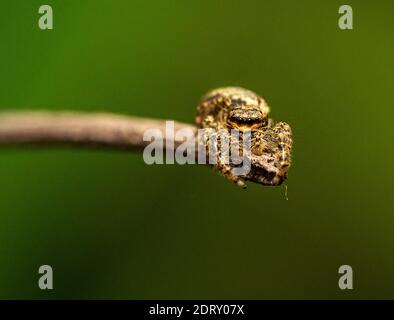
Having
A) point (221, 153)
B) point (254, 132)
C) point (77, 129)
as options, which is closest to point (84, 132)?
point (77, 129)

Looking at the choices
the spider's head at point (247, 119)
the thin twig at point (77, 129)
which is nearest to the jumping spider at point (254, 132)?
the spider's head at point (247, 119)

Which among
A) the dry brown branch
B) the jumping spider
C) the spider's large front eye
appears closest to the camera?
the dry brown branch

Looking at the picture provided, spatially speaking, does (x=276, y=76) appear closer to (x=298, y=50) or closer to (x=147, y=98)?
(x=298, y=50)

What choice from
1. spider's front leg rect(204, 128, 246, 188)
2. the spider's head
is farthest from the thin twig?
the spider's head

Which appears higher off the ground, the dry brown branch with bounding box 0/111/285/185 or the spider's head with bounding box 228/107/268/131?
the spider's head with bounding box 228/107/268/131

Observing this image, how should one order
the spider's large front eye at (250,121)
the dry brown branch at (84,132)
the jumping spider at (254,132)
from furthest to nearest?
the spider's large front eye at (250,121)
the jumping spider at (254,132)
the dry brown branch at (84,132)

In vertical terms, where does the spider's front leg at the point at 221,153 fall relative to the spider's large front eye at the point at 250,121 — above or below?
below

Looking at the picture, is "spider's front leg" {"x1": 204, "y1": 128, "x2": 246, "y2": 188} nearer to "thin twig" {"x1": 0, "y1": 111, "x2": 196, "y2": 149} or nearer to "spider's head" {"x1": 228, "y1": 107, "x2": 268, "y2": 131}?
"spider's head" {"x1": 228, "y1": 107, "x2": 268, "y2": 131}

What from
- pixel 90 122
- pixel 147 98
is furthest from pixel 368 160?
pixel 90 122

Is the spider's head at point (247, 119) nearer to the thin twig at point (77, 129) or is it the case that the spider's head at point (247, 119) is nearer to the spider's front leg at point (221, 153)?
the spider's front leg at point (221, 153)
